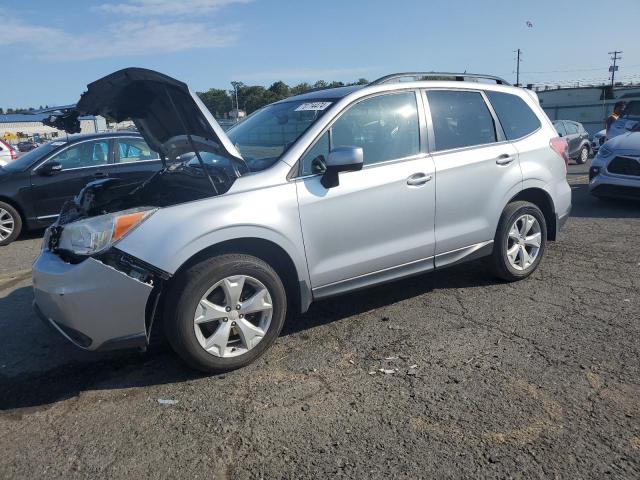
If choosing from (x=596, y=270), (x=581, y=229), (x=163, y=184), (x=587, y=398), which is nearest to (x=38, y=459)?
(x=163, y=184)

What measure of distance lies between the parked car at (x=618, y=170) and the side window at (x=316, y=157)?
257 inches

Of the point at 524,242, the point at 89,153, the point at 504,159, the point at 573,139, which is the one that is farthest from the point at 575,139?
the point at 89,153

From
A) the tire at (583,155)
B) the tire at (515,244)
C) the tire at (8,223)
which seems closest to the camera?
the tire at (515,244)

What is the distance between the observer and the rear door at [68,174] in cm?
796

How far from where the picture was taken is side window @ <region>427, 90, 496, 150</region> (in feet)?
14.3

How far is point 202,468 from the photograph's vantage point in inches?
99.5

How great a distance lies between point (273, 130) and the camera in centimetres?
421

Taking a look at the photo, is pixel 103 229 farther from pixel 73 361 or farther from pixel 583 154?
pixel 583 154

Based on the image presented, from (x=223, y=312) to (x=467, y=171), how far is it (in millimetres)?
2403

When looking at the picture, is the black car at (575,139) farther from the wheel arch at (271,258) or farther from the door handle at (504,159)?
the wheel arch at (271,258)

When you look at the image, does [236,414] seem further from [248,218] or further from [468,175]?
[468,175]

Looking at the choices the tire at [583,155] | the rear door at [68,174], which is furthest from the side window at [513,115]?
the tire at [583,155]

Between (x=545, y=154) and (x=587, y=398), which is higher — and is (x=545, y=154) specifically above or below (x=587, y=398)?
above

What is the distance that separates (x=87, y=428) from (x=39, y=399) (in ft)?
1.90
